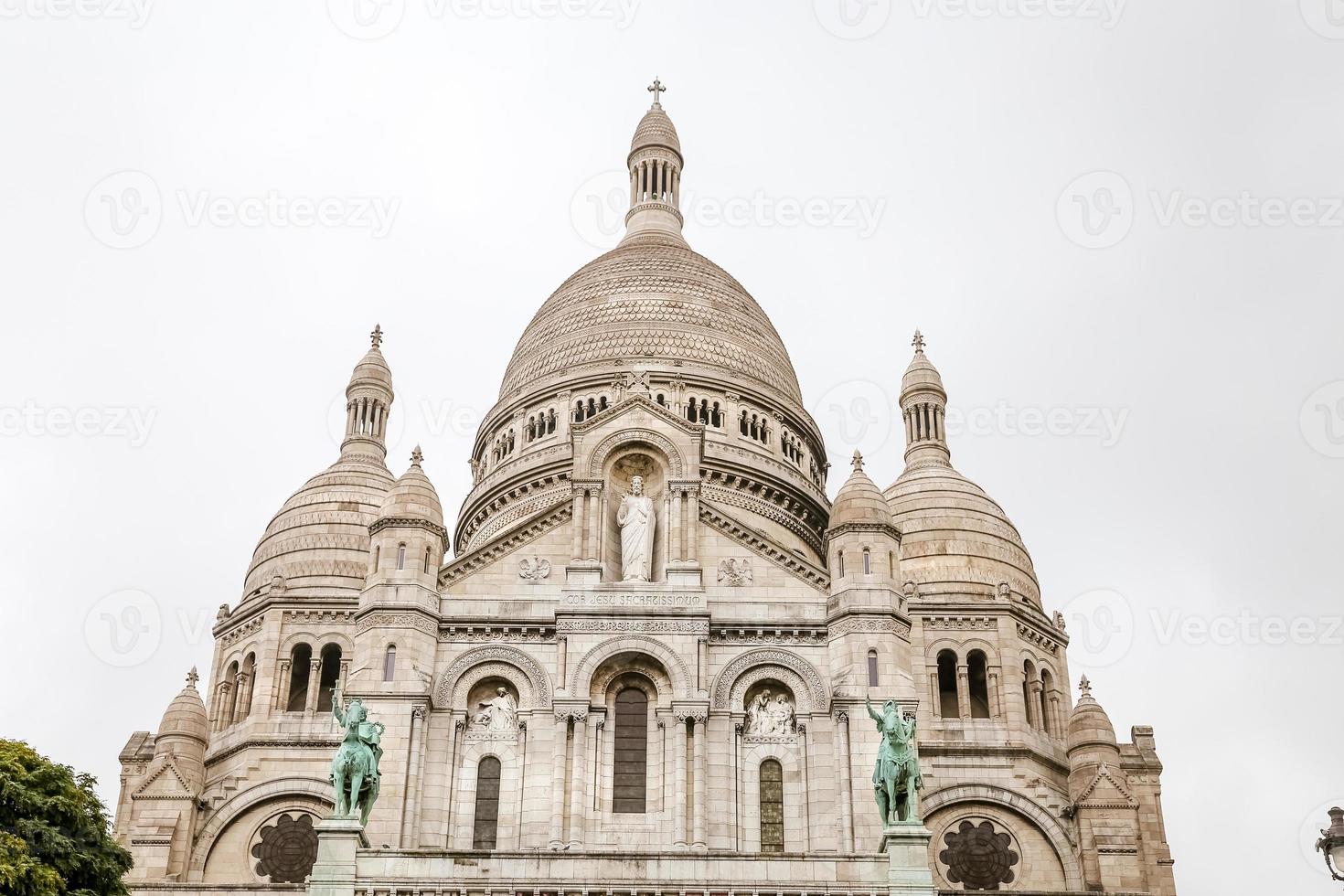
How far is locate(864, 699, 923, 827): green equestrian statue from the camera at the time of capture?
35.9 metres

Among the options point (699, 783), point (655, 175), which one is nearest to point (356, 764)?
point (699, 783)

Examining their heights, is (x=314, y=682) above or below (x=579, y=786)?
above

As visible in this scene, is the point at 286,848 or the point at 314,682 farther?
the point at 314,682

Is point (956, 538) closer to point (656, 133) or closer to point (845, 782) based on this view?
point (845, 782)

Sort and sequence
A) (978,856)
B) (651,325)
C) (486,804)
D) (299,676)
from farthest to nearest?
(651,325), (299,676), (978,856), (486,804)

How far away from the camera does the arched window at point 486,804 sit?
128ft

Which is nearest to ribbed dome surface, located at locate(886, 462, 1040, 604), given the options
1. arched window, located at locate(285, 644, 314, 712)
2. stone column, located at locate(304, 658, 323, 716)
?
stone column, located at locate(304, 658, 323, 716)

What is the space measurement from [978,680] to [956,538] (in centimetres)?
514

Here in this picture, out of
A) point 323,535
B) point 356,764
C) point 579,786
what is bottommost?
point 356,764

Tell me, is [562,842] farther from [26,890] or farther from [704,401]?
[704,401]

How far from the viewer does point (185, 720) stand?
4853 centimetres

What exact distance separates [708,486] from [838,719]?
15.6 m

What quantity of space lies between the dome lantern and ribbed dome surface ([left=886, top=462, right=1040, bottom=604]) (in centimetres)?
2021

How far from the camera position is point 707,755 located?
130 ft
